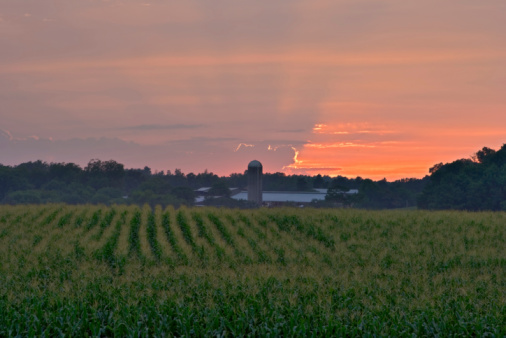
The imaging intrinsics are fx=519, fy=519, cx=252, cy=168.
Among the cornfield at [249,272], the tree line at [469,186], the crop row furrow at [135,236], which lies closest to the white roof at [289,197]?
the tree line at [469,186]

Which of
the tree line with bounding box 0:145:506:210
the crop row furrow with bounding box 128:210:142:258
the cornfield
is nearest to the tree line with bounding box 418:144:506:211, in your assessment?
the tree line with bounding box 0:145:506:210

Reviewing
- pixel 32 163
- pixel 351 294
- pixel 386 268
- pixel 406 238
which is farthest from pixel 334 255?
pixel 32 163

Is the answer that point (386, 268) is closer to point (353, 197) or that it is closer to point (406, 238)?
point (406, 238)

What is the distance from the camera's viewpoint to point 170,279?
19.3 metres

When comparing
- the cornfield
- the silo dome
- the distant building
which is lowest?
the cornfield

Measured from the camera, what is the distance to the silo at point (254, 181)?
84438 mm

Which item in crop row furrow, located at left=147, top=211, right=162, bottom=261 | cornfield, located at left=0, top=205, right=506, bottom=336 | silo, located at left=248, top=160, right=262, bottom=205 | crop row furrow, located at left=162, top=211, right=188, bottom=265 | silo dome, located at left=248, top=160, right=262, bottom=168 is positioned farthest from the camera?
silo dome, located at left=248, top=160, right=262, bottom=168

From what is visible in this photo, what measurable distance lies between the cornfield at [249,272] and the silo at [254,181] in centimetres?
4166

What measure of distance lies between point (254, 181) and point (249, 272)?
2433 inches

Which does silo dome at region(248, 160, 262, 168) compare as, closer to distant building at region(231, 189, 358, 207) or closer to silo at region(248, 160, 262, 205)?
silo at region(248, 160, 262, 205)

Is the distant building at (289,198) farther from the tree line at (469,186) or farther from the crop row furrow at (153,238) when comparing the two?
the crop row furrow at (153,238)

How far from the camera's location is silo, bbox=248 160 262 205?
8444cm

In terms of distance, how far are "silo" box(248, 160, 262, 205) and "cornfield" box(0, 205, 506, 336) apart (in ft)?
137

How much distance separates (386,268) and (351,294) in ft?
33.1
